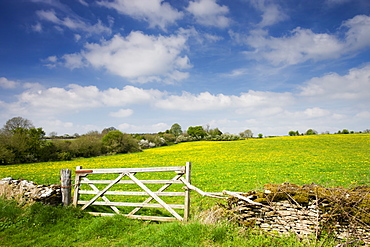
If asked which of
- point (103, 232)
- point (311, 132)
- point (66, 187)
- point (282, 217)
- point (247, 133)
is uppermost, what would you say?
point (311, 132)

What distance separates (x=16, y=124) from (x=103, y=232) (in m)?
43.6

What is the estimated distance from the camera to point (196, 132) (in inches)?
3605

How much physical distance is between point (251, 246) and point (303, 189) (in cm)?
194

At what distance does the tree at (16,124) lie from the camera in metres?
37.2

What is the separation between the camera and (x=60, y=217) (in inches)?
266

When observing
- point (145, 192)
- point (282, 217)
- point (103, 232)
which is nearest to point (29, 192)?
point (103, 232)

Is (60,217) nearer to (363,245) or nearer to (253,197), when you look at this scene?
(253,197)

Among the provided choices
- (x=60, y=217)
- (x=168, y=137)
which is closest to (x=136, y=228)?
(x=60, y=217)

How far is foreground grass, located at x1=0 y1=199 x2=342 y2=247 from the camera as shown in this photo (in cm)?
488

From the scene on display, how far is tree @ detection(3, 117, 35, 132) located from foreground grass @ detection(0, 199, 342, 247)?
130 feet

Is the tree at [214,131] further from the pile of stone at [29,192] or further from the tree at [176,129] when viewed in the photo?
the pile of stone at [29,192]

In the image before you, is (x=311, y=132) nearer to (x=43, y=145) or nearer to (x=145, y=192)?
(x=43, y=145)

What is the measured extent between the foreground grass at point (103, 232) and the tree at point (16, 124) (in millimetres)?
39553

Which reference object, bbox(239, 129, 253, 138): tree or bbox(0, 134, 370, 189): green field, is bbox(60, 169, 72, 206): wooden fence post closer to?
bbox(0, 134, 370, 189): green field
